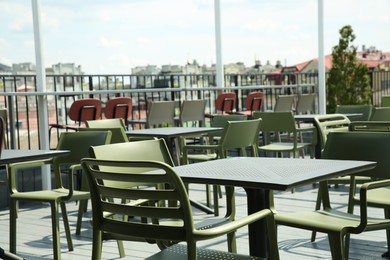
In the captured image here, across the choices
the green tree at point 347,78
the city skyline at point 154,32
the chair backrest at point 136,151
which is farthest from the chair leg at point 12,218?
the city skyline at point 154,32

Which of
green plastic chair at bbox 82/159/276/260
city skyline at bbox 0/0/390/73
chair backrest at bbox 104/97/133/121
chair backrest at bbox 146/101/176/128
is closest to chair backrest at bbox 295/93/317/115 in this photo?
chair backrest at bbox 146/101/176/128

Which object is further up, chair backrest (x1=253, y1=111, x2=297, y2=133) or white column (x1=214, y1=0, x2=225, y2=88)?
white column (x1=214, y1=0, x2=225, y2=88)

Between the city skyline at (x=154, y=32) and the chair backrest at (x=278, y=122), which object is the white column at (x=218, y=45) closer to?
the chair backrest at (x=278, y=122)

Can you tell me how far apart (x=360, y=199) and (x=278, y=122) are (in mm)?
3443

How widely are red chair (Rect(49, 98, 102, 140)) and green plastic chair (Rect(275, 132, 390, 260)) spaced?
409cm

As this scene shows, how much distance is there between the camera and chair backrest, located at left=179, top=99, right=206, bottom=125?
7.60 metres

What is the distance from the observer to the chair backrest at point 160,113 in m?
7.19

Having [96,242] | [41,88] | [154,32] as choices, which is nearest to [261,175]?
[96,242]

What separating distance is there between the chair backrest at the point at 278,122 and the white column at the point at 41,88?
2033 millimetres

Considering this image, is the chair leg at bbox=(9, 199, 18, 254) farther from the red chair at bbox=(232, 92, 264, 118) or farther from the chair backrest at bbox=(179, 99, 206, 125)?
the red chair at bbox=(232, 92, 264, 118)

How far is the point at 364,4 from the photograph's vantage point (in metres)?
20.4

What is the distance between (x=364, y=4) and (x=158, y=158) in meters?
18.4

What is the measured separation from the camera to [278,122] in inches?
243

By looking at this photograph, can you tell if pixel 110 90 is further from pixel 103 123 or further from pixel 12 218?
pixel 12 218
